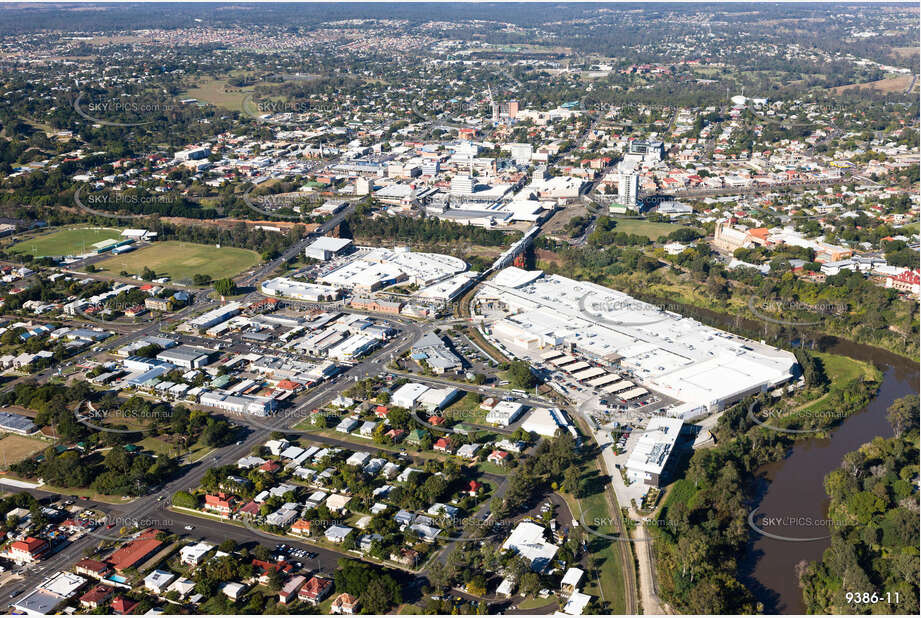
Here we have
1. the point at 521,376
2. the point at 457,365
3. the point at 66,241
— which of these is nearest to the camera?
the point at 521,376

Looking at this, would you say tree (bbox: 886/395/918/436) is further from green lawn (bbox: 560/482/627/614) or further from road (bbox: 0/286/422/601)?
road (bbox: 0/286/422/601)

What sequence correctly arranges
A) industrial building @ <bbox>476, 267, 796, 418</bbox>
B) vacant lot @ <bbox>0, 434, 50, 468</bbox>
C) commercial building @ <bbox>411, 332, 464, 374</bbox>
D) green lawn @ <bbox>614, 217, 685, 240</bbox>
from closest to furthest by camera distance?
vacant lot @ <bbox>0, 434, 50, 468</bbox> → industrial building @ <bbox>476, 267, 796, 418</bbox> → commercial building @ <bbox>411, 332, 464, 374</bbox> → green lawn @ <bbox>614, 217, 685, 240</bbox>

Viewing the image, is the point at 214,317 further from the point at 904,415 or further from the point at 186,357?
the point at 904,415

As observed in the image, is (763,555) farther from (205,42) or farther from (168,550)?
(205,42)

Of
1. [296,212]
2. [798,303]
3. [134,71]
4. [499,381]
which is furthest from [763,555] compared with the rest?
[134,71]

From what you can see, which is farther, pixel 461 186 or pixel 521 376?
pixel 461 186

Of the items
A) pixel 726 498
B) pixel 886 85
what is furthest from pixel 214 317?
pixel 886 85

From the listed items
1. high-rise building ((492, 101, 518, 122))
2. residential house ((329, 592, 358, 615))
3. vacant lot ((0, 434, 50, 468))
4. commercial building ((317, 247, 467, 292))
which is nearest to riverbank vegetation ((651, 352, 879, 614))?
residential house ((329, 592, 358, 615))

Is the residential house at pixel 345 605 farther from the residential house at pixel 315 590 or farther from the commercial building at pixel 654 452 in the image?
the commercial building at pixel 654 452
